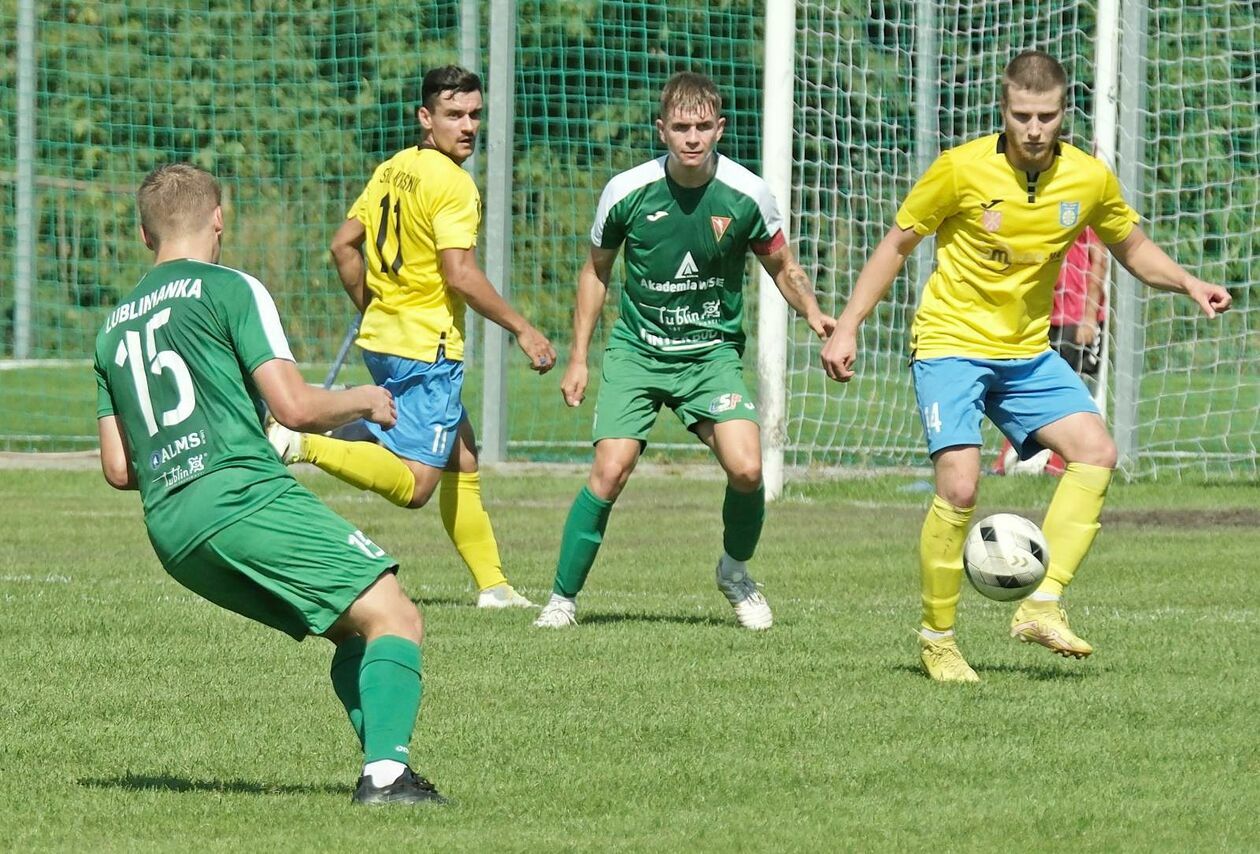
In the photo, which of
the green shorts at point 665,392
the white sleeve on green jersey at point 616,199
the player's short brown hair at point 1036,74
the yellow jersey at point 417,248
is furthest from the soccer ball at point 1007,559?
the yellow jersey at point 417,248

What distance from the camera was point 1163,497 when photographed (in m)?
13.3

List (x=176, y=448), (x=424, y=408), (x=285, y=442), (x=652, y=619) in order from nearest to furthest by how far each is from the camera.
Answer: (x=176, y=448) < (x=285, y=442) < (x=652, y=619) < (x=424, y=408)

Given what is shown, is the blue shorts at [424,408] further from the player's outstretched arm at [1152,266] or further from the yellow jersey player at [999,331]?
the player's outstretched arm at [1152,266]

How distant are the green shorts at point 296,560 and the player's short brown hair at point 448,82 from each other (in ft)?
13.7

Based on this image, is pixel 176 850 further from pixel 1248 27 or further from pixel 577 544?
pixel 1248 27

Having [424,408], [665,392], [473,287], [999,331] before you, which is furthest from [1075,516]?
[424,408]

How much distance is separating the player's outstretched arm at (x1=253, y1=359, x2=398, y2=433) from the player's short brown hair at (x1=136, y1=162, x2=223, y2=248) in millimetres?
478

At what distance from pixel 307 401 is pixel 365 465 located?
3842mm

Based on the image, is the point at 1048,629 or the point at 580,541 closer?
the point at 1048,629

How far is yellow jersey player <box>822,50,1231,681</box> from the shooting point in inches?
279

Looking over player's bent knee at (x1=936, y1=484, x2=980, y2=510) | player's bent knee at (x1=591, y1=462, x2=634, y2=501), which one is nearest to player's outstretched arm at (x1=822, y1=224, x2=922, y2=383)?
player's bent knee at (x1=936, y1=484, x2=980, y2=510)

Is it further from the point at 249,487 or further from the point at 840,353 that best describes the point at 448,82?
the point at 249,487

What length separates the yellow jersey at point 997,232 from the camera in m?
7.16

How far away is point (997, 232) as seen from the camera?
23.6 ft
